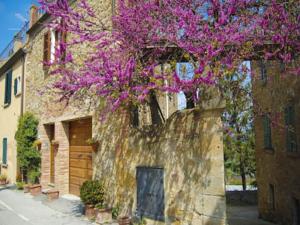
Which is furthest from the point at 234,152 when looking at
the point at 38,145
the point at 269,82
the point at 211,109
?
the point at 211,109

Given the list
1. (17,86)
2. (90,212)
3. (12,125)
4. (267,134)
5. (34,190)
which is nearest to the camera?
(90,212)

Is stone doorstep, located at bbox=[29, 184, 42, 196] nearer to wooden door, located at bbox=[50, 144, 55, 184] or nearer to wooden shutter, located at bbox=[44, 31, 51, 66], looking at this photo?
wooden door, located at bbox=[50, 144, 55, 184]

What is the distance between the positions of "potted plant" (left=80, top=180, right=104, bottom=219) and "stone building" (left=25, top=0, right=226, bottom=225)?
10.7 inches

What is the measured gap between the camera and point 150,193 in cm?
717

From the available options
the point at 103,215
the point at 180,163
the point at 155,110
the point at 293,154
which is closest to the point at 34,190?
the point at 103,215

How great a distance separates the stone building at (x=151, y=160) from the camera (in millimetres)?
6059

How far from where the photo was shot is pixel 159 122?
7754mm

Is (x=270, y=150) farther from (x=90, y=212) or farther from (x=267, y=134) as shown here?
(x=90, y=212)

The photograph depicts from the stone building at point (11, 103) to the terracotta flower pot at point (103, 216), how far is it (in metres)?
9.47

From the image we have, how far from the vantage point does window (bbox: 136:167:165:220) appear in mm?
6926

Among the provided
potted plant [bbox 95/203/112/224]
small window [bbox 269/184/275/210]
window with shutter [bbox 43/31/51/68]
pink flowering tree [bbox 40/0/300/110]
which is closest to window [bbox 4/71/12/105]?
window with shutter [bbox 43/31/51/68]

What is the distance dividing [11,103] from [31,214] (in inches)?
399

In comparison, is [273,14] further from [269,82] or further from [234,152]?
[234,152]

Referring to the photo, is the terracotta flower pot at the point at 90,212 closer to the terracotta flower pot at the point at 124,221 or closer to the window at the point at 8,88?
the terracotta flower pot at the point at 124,221
